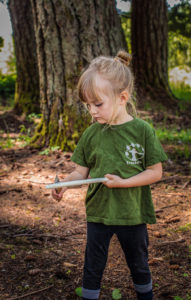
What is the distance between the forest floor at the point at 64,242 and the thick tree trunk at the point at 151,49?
12.9 ft

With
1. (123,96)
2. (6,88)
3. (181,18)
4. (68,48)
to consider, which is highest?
(181,18)

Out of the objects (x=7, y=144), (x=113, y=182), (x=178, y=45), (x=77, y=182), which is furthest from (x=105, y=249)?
(x=178, y=45)

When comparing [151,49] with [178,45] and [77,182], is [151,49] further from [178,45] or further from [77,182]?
[77,182]

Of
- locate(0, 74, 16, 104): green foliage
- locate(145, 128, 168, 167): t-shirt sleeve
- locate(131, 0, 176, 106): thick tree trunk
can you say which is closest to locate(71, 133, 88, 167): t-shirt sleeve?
locate(145, 128, 168, 167): t-shirt sleeve

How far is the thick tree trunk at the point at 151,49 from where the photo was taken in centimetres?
734

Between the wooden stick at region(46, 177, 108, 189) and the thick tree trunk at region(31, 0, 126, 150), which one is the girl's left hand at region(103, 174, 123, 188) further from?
the thick tree trunk at region(31, 0, 126, 150)

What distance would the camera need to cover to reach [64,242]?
2463mm

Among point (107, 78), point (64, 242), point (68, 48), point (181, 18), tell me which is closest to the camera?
point (107, 78)

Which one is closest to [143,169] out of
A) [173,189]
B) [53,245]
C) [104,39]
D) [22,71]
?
[53,245]

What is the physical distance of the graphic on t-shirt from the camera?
1.67 m

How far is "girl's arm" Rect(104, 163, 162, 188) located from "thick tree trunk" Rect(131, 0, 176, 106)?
5.68 m

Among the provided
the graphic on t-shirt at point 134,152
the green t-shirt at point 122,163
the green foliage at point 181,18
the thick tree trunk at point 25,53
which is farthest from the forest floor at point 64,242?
the green foliage at point 181,18

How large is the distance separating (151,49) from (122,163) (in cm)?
638

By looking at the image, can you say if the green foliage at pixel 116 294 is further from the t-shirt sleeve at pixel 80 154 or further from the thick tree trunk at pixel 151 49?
the thick tree trunk at pixel 151 49
